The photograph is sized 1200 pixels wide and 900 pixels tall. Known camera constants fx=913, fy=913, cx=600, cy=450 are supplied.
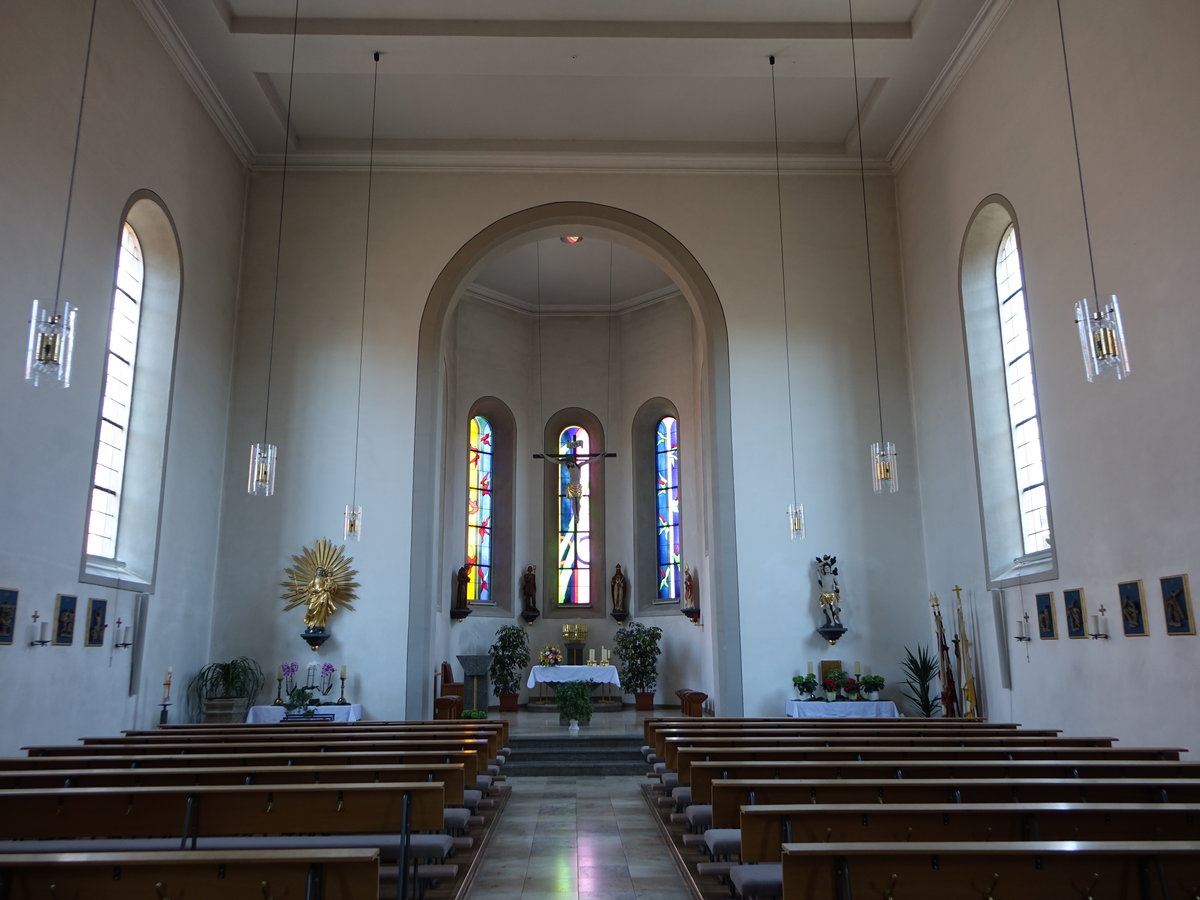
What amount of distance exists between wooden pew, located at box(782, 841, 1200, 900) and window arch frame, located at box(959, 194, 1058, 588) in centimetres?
653

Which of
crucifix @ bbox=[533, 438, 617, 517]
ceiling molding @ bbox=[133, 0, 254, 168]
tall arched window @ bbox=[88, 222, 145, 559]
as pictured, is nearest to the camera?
tall arched window @ bbox=[88, 222, 145, 559]

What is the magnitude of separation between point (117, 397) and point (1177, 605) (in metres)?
9.31

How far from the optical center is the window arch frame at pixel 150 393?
905cm

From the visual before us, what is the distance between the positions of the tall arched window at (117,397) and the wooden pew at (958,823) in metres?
7.29

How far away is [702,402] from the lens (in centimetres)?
1280

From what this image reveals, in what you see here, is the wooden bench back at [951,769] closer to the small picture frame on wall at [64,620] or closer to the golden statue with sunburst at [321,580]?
the small picture frame on wall at [64,620]

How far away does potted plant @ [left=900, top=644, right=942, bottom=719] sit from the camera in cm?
1033

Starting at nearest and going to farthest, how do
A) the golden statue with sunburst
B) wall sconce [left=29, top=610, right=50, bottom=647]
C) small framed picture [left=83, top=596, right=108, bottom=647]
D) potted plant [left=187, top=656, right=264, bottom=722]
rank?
wall sconce [left=29, top=610, right=50, bottom=647] → small framed picture [left=83, top=596, right=108, bottom=647] → potted plant [left=187, top=656, right=264, bottom=722] → the golden statue with sunburst

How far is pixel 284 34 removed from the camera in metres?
9.73

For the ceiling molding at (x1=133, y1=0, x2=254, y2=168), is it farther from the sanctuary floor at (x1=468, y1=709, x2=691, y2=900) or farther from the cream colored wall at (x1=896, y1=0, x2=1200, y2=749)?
the cream colored wall at (x1=896, y1=0, x2=1200, y2=749)

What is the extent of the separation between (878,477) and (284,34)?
7667 millimetres

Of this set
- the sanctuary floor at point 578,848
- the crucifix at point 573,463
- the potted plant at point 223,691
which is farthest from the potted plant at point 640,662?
the potted plant at point 223,691

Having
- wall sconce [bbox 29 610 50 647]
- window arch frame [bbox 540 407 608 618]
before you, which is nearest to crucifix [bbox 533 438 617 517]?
window arch frame [bbox 540 407 608 618]

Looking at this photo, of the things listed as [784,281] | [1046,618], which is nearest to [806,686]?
[1046,618]
